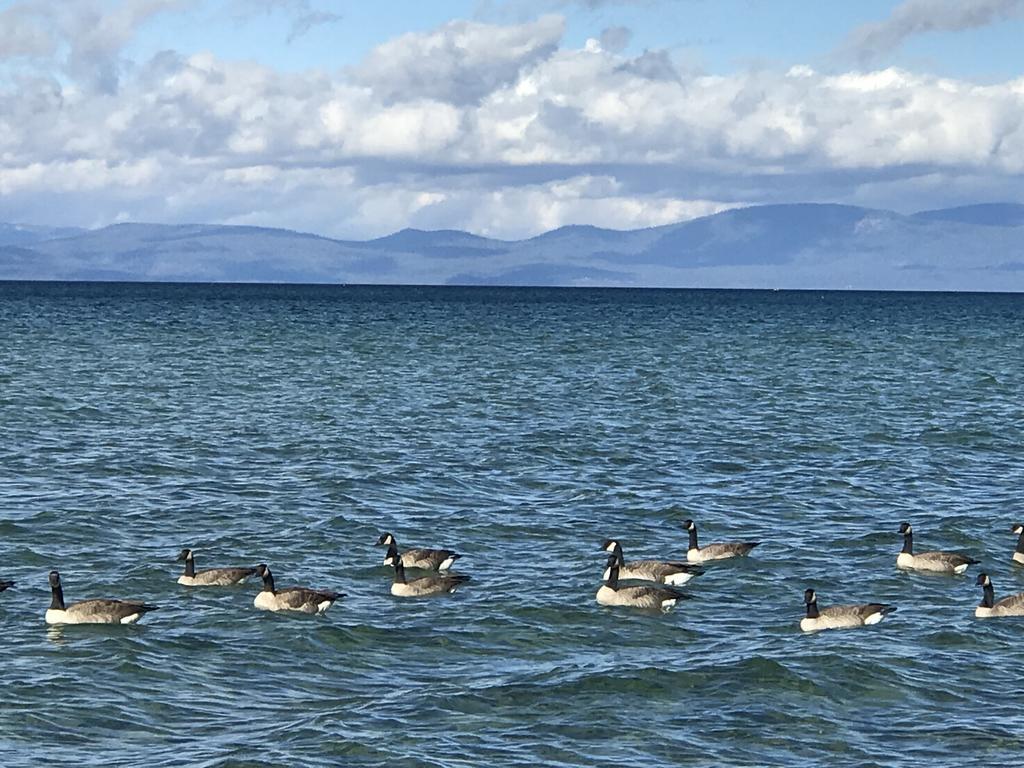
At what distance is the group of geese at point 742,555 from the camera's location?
86.4 ft

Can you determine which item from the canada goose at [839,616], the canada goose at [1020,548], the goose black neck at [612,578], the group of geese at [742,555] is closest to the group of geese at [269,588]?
the goose black neck at [612,578]

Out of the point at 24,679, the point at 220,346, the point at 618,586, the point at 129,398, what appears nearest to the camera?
the point at 24,679

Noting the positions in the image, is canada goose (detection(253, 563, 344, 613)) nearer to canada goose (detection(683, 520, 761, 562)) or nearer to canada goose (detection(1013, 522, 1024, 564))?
canada goose (detection(683, 520, 761, 562))

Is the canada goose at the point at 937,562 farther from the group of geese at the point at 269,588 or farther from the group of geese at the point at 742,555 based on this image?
the group of geese at the point at 269,588

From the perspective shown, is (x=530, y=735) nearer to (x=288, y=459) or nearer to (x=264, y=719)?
(x=264, y=719)

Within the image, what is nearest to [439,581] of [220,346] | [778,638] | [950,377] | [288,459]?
[778,638]

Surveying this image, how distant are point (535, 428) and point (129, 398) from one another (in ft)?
61.6

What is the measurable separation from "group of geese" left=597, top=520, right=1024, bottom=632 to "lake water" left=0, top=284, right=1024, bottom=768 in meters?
0.39

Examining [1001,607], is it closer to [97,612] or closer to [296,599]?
[296,599]

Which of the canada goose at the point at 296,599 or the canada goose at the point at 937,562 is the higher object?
the canada goose at the point at 296,599

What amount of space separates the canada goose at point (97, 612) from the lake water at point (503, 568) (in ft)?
1.98

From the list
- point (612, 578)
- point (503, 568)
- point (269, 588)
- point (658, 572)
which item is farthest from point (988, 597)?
point (269, 588)

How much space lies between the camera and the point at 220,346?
103375mm

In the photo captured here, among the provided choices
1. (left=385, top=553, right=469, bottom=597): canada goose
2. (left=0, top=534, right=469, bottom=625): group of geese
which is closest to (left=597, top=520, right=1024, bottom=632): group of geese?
(left=385, top=553, right=469, bottom=597): canada goose
